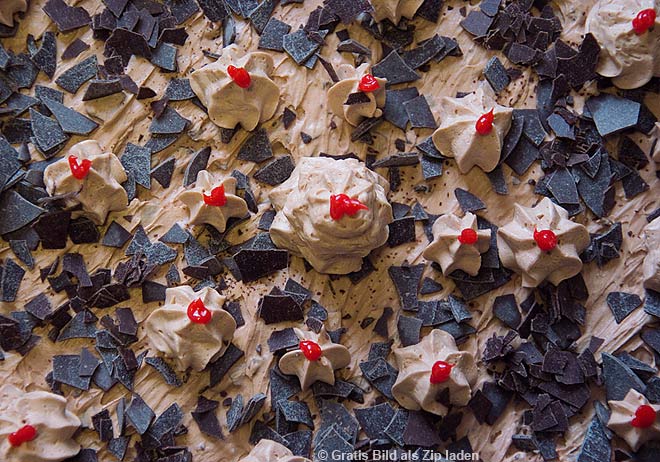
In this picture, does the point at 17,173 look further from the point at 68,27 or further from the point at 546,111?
the point at 546,111

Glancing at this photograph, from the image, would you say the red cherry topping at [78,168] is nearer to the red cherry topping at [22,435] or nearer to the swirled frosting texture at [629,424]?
the red cherry topping at [22,435]

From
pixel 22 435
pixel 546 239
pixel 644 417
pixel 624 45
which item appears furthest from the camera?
pixel 624 45

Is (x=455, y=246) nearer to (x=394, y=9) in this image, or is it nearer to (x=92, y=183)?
(x=394, y=9)

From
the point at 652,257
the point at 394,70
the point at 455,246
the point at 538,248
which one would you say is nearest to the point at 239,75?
the point at 394,70

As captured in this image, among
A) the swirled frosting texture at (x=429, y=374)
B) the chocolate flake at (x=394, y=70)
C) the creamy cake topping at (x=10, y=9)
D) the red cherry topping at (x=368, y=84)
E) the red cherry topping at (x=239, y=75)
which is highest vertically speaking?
the creamy cake topping at (x=10, y=9)

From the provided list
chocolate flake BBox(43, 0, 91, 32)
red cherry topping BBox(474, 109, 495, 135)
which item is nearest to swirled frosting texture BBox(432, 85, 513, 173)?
red cherry topping BBox(474, 109, 495, 135)

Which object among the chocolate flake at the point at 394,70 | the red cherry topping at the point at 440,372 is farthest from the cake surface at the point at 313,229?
the red cherry topping at the point at 440,372
